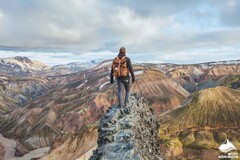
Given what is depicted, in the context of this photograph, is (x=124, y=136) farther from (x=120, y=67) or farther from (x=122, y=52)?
(x=122, y=52)

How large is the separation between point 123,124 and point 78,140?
4743 inches

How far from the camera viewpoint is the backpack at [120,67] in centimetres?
2122

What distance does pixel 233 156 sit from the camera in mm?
133000

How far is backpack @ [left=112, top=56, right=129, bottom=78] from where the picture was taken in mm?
21222

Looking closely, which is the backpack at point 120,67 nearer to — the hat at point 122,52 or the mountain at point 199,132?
the hat at point 122,52

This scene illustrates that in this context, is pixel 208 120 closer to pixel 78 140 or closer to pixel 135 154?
pixel 78 140

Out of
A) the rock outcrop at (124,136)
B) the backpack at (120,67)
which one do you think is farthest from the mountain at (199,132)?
the backpack at (120,67)

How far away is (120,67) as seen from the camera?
21.4 m

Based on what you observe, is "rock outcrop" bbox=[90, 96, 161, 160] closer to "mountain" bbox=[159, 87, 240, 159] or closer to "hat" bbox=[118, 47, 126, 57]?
"hat" bbox=[118, 47, 126, 57]

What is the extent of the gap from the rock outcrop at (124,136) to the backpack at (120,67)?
8.17 ft

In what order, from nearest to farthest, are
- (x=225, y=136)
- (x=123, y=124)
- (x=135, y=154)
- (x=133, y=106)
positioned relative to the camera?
1. (x=135, y=154)
2. (x=123, y=124)
3. (x=133, y=106)
4. (x=225, y=136)

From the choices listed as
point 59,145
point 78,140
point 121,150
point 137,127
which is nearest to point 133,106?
point 137,127

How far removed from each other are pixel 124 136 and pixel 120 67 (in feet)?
14.4

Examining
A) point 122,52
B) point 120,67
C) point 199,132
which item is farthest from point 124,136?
point 199,132
